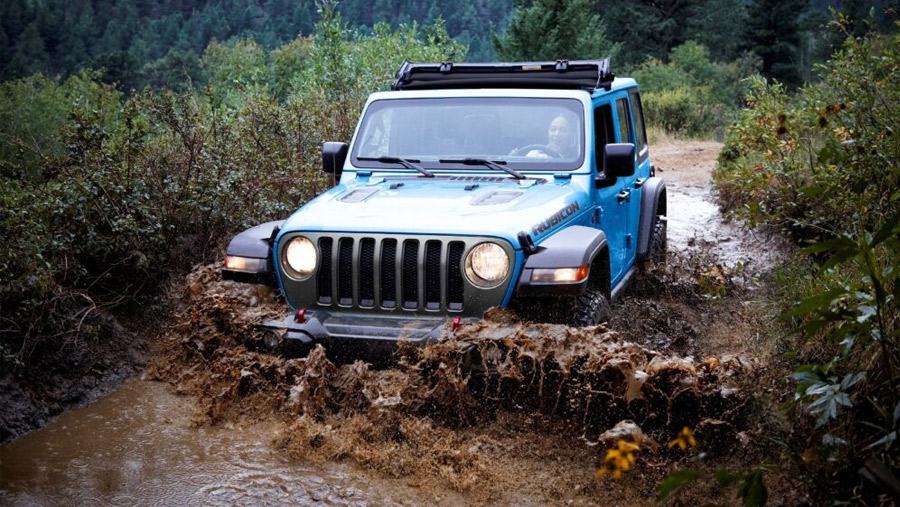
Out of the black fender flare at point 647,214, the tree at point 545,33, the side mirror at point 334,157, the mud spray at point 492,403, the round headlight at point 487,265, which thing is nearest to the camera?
the mud spray at point 492,403

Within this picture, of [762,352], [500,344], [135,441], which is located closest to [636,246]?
→ [762,352]

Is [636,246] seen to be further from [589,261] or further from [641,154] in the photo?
[589,261]

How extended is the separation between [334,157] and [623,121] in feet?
7.83

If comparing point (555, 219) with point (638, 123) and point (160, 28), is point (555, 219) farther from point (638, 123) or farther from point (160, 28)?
point (160, 28)

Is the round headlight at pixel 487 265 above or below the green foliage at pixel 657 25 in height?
below

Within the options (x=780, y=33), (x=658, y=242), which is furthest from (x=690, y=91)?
(x=658, y=242)

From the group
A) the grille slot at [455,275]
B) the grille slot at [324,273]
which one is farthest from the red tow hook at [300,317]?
the grille slot at [455,275]

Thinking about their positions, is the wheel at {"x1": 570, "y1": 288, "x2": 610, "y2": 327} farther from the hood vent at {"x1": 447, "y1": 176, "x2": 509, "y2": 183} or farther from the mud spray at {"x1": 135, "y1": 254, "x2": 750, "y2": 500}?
the hood vent at {"x1": 447, "y1": 176, "x2": 509, "y2": 183}

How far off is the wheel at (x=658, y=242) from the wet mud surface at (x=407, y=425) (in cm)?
222

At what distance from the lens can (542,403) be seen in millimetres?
4859

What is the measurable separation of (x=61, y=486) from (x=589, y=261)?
9.65 feet

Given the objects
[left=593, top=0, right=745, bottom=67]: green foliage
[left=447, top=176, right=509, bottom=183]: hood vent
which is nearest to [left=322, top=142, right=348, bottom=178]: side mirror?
[left=447, top=176, right=509, bottom=183]: hood vent

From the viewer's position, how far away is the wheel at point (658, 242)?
769 centimetres

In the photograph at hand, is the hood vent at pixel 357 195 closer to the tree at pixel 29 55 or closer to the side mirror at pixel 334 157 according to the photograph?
Result: the side mirror at pixel 334 157
